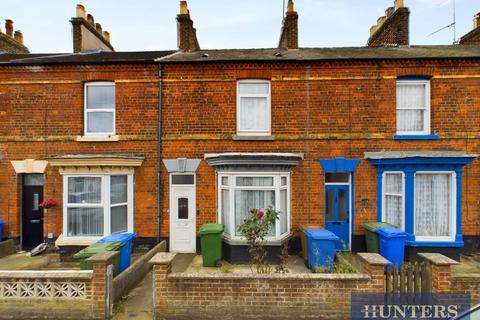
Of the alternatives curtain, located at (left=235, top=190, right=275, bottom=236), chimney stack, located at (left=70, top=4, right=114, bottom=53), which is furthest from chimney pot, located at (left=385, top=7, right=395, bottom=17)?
chimney stack, located at (left=70, top=4, right=114, bottom=53)

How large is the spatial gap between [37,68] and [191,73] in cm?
537

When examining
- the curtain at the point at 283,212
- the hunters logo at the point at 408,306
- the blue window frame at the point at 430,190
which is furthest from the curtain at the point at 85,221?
the blue window frame at the point at 430,190

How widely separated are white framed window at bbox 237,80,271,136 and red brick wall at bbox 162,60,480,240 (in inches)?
9.6

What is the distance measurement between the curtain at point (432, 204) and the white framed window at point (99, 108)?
413 inches

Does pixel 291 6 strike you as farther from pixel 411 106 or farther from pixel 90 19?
pixel 90 19

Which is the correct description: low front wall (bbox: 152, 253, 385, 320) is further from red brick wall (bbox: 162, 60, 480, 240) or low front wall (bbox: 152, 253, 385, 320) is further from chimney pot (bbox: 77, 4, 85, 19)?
chimney pot (bbox: 77, 4, 85, 19)

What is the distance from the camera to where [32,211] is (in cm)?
941

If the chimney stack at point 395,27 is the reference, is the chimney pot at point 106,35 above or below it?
above

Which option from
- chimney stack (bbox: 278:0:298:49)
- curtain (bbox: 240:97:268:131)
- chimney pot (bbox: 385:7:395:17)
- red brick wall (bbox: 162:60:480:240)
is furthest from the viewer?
chimney pot (bbox: 385:7:395:17)

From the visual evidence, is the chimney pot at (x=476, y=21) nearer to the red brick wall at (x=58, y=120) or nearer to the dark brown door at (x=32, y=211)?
the red brick wall at (x=58, y=120)

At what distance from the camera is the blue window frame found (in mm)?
8164

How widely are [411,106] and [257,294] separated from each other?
805cm

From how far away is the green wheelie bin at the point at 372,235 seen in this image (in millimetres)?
7797

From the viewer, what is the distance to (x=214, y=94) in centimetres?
905
